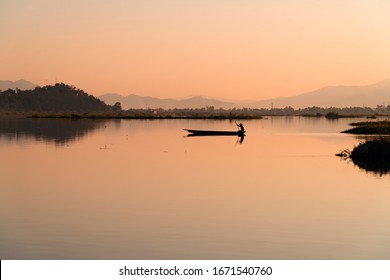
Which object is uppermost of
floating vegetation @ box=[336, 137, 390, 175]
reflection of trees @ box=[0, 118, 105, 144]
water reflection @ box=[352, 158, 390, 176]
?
floating vegetation @ box=[336, 137, 390, 175]

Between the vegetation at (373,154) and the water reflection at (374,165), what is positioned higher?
→ the vegetation at (373,154)

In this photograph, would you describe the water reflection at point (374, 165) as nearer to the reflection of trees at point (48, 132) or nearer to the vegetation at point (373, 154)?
the vegetation at point (373, 154)

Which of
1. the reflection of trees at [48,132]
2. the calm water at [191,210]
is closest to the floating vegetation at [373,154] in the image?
the calm water at [191,210]

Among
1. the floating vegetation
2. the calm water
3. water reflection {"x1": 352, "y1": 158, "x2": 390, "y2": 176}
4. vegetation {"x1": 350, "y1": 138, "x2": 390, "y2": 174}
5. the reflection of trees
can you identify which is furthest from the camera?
the reflection of trees

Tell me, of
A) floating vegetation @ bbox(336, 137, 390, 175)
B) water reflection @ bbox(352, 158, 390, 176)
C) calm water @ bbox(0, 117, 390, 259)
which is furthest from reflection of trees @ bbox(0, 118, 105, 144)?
water reflection @ bbox(352, 158, 390, 176)

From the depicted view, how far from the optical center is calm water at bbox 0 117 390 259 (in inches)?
811

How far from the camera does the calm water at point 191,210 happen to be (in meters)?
20.6

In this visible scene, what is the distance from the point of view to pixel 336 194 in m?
33.5

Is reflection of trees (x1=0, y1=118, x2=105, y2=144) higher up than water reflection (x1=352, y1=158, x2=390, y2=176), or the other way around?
water reflection (x1=352, y1=158, x2=390, y2=176)

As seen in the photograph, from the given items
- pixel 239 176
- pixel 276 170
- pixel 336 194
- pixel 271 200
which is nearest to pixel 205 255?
pixel 271 200

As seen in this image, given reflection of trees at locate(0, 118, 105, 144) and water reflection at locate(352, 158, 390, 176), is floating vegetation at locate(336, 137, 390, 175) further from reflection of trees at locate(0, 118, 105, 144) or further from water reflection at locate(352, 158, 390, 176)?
reflection of trees at locate(0, 118, 105, 144)

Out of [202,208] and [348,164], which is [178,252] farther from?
[348,164]

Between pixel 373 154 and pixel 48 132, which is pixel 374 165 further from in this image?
pixel 48 132

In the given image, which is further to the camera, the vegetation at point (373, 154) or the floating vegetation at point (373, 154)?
the vegetation at point (373, 154)
